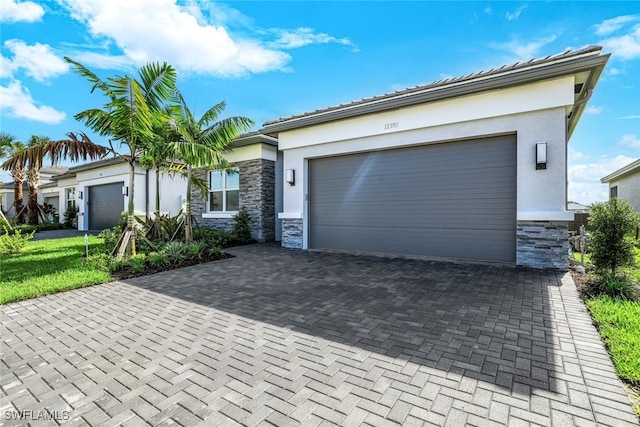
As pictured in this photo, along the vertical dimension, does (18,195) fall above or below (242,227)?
above

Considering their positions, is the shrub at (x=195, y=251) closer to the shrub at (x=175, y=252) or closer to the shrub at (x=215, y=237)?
the shrub at (x=175, y=252)

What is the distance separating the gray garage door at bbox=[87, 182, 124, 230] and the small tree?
19752 mm

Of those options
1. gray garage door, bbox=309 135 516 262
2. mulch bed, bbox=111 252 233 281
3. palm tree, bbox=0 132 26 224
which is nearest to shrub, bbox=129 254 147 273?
mulch bed, bbox=111 252 233 281

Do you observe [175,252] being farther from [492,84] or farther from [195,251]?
[492,84]

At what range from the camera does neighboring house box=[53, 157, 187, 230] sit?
15273 millimetres

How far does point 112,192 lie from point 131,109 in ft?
40.6

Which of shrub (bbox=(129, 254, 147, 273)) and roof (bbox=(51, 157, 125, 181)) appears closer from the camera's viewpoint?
shrub (bbox=(129, 254, 147, 273))

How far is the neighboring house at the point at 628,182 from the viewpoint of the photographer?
629 inches

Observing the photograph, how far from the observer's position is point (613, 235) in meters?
5.35

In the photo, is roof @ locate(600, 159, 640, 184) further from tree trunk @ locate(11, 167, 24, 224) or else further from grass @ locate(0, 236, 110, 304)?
tree trunk @ locate(11, 167, 24, 224)

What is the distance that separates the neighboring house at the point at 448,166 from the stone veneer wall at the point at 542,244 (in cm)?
2

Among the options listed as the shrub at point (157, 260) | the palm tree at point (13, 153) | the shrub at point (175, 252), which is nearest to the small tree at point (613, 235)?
the shrub at point (175, 252)

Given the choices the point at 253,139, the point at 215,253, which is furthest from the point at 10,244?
the point at 253,139

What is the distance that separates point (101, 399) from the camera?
2.51 metres
